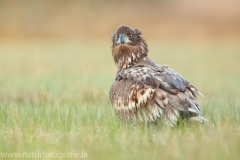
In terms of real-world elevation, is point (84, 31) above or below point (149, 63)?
above

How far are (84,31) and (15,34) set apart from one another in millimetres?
4674

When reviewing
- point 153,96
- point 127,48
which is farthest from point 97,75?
point 153,96

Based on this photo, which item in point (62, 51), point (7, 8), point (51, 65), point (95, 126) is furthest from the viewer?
point (7, 8)

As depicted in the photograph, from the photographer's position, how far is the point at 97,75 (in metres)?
14.8

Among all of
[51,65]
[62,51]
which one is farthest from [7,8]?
[51,65]

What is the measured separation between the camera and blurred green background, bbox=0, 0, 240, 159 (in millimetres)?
4883

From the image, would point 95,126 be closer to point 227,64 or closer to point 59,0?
point 227,64

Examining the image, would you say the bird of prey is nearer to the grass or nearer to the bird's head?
the grass

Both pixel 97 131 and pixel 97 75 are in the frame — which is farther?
pixel 97 75

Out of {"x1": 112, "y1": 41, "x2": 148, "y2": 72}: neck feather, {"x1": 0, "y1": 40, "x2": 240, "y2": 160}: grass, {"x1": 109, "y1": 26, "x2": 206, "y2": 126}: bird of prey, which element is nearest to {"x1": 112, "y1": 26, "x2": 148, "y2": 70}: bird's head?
{"x1": 112, "y1": 41, "x2": 148, "y2": 72}: neck feather

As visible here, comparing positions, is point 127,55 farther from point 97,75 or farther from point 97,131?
point 97,75

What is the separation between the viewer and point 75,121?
6.41 meters

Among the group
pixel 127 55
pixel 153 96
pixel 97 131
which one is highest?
→ pixel 127 55

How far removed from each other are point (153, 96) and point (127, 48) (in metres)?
1.39
